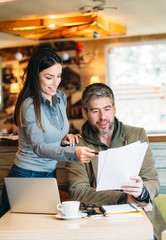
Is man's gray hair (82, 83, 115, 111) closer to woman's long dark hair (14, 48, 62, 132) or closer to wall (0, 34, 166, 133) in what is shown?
woman's long dark hair (14, 48, 62, 132)

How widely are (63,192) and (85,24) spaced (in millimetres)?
Answer: 4249

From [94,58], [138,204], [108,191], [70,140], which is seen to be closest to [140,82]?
Answer: [94,58]

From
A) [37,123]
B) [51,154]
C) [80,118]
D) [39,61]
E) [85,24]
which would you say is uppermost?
[85,24]

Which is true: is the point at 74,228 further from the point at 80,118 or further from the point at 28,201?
the point at 80,118

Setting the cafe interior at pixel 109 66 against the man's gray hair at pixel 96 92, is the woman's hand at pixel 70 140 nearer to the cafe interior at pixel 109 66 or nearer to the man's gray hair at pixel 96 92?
the man's gray hair at pixel 96 92

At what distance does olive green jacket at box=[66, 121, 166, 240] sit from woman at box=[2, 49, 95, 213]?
A: 5.4 inches

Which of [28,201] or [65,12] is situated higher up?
[65,12]

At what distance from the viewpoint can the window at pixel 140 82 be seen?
7.39 metres

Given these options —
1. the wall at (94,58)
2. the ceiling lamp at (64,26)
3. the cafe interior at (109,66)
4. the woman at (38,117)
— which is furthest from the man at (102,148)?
the wall at (94,58)

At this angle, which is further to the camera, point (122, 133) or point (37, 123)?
point (122, 133)

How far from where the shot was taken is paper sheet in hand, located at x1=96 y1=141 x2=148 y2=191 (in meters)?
1.40

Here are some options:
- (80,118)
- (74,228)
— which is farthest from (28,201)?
(80,118)

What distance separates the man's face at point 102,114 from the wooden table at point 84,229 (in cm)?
64

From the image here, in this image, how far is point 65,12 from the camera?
18.6 feet
